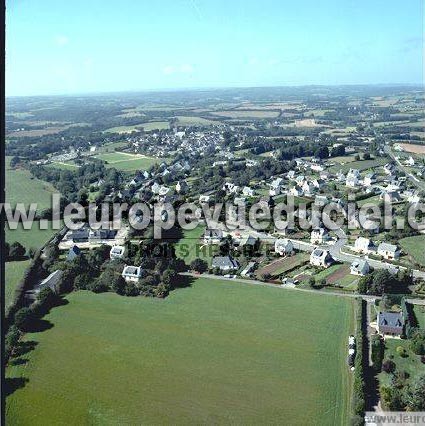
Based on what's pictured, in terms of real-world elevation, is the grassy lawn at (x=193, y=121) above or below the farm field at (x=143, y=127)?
above

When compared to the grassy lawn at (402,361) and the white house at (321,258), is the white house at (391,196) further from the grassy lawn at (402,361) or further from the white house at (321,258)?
the grassy lawn at (402,361)

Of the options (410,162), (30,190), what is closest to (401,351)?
(30,190)

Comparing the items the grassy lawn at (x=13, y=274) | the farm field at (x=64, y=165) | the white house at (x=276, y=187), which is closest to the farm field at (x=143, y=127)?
the farm field at (x=64, y=165)

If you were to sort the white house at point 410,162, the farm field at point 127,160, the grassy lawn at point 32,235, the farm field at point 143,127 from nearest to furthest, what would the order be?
1. the grassy lawn at point 32,235
2. the white house at point 410,162
3. the farm field at point 127,160
4. the farm field at point 143,127

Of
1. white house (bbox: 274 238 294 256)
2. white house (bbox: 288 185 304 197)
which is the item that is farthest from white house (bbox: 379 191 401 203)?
white house (bbox: 274 238 294 256)

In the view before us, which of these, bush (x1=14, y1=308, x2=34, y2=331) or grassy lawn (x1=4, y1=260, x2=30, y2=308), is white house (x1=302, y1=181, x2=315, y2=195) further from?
bush (x1=14, y1=308, x2=34, y2=331)

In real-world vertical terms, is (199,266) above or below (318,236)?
below

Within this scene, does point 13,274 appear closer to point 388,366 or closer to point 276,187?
point 388,366
